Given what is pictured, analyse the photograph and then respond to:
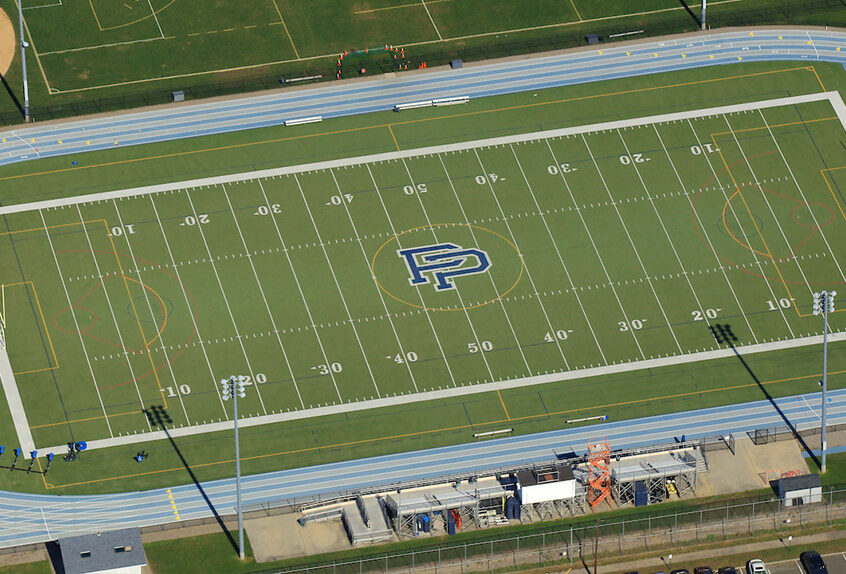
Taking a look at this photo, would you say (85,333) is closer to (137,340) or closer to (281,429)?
(137,340)

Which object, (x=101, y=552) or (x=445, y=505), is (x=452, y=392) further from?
(x=101, y=552)

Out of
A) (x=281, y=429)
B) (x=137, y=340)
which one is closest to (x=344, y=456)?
(x=281, y=429)

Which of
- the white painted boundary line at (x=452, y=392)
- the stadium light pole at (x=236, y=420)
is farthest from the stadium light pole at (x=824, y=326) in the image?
the stadium light pole at (x=236, y=420)

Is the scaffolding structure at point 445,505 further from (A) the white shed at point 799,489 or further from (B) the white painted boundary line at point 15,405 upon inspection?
(B) the white painted boundary line at point 15,405

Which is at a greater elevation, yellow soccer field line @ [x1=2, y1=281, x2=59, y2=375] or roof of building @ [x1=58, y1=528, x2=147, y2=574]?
yellow soccer field line @ [x1=2, y1=281, x2=59, y2=375]

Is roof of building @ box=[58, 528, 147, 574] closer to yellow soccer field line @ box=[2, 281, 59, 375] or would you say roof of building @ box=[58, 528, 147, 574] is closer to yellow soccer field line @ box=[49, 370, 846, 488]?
yellow soccer field line @ box=[49, 370, 846, 488]

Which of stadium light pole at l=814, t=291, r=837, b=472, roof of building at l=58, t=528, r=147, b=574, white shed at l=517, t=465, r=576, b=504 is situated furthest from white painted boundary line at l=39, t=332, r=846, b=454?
white shed at l=517, t=465, r=576, b=504

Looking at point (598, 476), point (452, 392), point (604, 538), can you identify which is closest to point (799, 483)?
point (598, 476)
